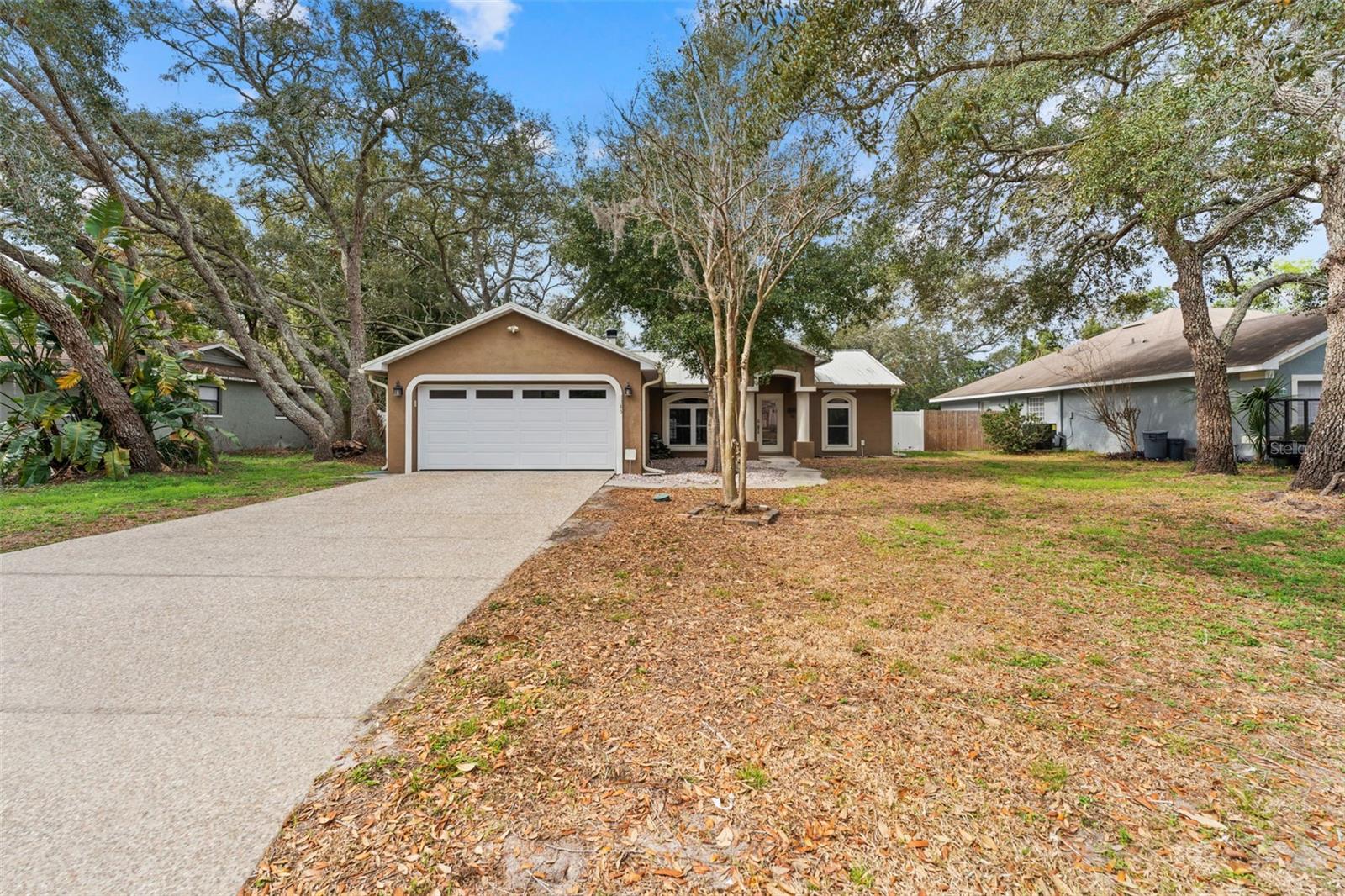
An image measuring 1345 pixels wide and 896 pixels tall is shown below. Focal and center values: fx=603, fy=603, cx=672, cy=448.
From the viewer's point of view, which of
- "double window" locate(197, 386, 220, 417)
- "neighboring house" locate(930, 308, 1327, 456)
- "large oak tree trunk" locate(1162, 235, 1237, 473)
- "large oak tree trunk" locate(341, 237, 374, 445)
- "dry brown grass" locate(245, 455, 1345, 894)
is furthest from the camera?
"double window" locate(197, 386, 220, 417)

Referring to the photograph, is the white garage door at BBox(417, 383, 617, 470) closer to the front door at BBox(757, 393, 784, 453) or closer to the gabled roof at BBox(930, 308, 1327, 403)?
the front door at BBox(757, 393, 784, 453)

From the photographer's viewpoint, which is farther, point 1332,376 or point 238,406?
point 238,406

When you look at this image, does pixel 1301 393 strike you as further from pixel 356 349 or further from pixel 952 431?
pixel 356 349

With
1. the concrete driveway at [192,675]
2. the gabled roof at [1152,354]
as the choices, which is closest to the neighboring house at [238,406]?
the concrete driveway at [192,675]

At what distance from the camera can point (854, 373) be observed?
2047 cm

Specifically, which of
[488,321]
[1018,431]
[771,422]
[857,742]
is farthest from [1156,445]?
[857,742]

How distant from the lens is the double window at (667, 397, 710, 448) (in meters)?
19.6

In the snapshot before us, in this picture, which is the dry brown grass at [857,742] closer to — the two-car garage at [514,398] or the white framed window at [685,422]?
the two-car garage at [514,398]

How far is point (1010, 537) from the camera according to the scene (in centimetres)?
670

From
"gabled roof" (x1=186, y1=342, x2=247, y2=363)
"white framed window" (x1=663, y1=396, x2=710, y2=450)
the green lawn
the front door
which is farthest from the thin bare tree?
"gabled roof" (x1=186, y1=342, x2=247, y2=363)

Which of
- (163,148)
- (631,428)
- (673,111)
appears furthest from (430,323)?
(673,111)

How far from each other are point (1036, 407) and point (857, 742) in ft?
79.4

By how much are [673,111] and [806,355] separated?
9.74 metres

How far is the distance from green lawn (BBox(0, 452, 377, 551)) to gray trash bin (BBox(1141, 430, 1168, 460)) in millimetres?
20053
